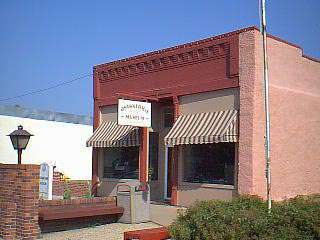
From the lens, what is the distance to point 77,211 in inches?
485

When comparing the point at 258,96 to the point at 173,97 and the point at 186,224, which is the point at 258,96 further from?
the point at 186,224

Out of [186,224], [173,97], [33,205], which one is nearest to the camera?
[186,224]

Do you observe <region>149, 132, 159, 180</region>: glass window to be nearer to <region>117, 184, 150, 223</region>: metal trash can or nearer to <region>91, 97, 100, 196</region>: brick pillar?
<region>91, 97, 100, 196</region>: brick pillar

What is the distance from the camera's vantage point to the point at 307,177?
15109 millimetres

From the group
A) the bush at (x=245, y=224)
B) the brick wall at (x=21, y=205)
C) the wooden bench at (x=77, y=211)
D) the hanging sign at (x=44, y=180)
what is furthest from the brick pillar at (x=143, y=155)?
the bush at (x=245, y=224)

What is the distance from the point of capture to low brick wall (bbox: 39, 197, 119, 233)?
12.1 meters

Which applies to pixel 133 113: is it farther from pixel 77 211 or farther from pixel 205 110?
pixel 77 211

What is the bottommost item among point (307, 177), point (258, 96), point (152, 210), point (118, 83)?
point (152, 210)

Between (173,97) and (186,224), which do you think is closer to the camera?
(186,224)

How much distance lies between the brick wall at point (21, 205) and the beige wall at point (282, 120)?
19.3ft

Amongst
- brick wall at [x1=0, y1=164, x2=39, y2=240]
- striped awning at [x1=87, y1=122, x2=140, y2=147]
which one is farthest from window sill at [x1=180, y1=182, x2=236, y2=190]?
brick wall at [x1=0, y1=164, x2=39, y2=240]

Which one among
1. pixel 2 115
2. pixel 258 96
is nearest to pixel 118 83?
pixel 258 96

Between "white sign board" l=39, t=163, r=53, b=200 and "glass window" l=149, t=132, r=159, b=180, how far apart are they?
153 inches

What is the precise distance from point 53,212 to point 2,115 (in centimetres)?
1601
